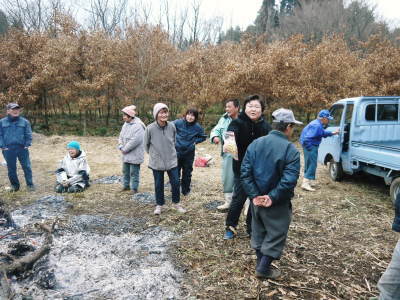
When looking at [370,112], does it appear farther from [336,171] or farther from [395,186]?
[395,186]

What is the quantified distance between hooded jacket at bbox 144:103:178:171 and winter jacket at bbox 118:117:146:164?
3.57 feet

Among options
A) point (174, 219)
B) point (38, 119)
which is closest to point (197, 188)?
point (174, 219)

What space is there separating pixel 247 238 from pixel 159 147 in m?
1.81

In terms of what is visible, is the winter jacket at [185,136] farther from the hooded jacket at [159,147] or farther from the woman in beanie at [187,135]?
the hooded jacket at [159,147]

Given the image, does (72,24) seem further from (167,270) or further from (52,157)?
(167,270)

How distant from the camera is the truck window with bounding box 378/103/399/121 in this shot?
21.4 feet

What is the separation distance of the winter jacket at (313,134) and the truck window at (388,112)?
4.98 ft

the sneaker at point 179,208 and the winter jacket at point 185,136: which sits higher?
the winter jacket at point 185,136

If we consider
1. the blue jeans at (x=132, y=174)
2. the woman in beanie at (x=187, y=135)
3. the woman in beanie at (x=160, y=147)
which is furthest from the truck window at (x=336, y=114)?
the blue jeans at (x=132, y=174)

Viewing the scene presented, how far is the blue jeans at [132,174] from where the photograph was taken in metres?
5.89

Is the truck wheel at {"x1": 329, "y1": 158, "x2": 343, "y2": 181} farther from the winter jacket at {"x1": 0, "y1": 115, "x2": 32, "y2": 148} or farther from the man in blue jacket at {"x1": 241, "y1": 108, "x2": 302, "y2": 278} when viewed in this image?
the winter jacket at {"x1": 0, "y1": 115, "x2": 32, "y2": 148}

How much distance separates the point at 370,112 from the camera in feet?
21.3

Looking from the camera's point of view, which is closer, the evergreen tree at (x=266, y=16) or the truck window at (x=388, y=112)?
the truck window at (x=388, y=112)

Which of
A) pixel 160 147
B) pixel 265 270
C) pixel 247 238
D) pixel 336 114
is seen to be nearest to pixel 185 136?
pixel 160 147
